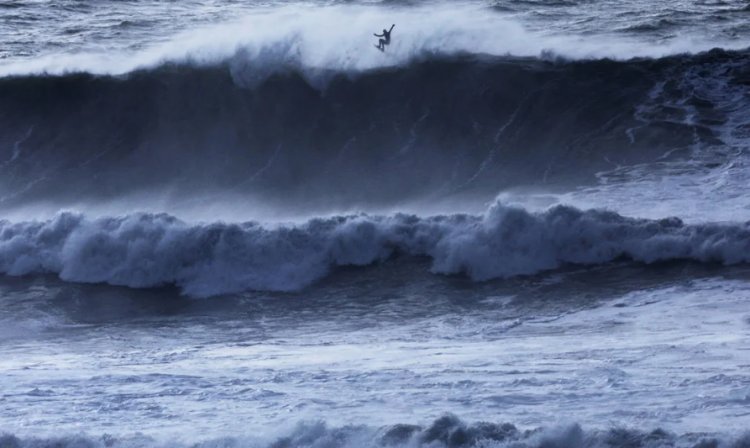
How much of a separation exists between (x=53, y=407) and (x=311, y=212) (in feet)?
21.7

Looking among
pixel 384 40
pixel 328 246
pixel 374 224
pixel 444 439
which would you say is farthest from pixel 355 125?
pixel 444 439

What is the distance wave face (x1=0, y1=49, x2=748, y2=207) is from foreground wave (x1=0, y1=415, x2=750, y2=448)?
7.61m

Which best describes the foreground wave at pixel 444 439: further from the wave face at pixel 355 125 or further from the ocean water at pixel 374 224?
the wave face at pixel 355 125

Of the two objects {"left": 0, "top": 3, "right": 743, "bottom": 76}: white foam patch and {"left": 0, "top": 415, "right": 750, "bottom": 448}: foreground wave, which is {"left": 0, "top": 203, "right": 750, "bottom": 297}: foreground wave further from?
{"left": 0, "top": 3, "right": 743, "bottom": 76}: white foam patch

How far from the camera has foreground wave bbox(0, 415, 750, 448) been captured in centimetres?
906

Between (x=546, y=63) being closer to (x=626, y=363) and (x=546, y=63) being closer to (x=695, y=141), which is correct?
(x=695, y=141)

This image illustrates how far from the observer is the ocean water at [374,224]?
10.2 metres

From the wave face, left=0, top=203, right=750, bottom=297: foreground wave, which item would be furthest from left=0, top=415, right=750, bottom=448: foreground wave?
the wave face

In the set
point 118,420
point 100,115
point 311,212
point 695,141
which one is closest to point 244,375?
point 118,420

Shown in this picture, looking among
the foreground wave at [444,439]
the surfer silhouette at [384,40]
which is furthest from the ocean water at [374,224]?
the surfer silhouette at [384,40]

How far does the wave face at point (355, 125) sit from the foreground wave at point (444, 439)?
7.61 m

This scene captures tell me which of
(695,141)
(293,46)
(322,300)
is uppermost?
(293,46)

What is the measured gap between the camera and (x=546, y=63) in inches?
790

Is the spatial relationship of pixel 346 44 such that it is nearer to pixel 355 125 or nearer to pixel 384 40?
pixel 384 40
